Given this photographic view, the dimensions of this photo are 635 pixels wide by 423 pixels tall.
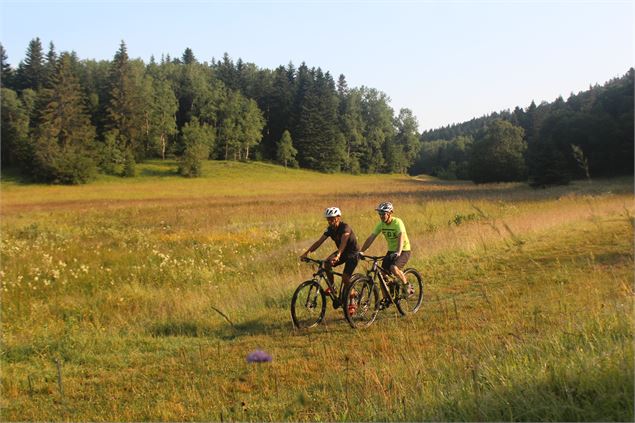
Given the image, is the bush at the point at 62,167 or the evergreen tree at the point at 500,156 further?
the evergreen tree at the point at 500,156

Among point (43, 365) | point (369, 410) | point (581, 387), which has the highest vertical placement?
point (581, 387)

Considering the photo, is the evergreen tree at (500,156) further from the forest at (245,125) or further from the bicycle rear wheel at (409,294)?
the bicycle rear wheel at (409,294)

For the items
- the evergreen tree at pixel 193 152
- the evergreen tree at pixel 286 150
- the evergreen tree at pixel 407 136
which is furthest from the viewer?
the evergreen tree at pixel 407 136

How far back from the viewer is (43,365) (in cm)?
676

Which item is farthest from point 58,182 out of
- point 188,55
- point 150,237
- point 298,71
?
point 188,55

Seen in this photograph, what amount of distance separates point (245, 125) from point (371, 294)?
83791mm

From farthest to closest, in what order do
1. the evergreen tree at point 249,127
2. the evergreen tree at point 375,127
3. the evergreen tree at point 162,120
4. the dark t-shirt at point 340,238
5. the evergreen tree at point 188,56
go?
the evergreen tree at point 188,56, the evergreen tree at point 375,127, the evergreen tree at point 249,127, the evergreen tree at point 162,120, the dark t-shirt at point 340,238

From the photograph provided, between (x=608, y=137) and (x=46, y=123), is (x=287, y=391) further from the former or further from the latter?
(x=46, y=123)

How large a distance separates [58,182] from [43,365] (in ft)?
210

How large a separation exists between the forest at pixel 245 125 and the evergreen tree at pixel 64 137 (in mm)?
161

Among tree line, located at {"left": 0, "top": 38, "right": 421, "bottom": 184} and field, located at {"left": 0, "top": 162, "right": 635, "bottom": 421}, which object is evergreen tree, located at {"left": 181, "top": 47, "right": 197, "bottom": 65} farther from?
field, located at {"left": 0, "top": 162, "right": 635, "bottom": 421}

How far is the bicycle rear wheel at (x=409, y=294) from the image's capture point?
840 cm

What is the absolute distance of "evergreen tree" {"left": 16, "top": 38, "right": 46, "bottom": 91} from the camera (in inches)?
3583

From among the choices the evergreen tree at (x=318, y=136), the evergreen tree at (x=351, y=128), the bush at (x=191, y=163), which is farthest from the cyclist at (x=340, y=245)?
the evergreen tree at (x=351, y=128)
